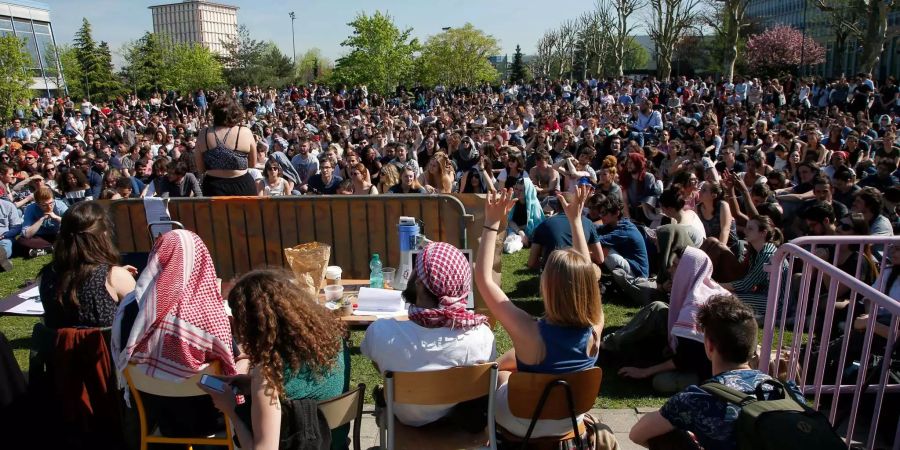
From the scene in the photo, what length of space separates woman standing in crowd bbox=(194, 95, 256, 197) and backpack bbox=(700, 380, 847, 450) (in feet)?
15.7

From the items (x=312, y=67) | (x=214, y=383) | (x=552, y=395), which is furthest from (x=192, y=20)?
(x=552, y=395)

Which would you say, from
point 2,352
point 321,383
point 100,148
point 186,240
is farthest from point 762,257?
point 100,148

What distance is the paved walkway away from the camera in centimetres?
395

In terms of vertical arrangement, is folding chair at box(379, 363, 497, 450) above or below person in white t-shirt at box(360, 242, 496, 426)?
below

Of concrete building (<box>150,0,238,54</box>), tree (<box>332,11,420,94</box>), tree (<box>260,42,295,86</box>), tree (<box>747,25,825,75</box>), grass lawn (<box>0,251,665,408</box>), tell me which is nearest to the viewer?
grass lawn (<box>0,251,665,408</box>)

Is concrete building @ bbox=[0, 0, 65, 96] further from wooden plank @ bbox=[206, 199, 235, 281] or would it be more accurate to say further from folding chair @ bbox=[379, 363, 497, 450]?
folding chair @ bbox=[379, 363, 497, 450]

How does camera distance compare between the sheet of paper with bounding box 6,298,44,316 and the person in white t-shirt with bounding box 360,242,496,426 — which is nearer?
the person in white t-shirt with bounding box 360,242,496,426

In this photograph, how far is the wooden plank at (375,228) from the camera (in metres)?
5.87

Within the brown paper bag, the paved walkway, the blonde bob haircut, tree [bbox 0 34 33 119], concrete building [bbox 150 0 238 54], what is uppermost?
concrete building [bbox 150 0 238 54]

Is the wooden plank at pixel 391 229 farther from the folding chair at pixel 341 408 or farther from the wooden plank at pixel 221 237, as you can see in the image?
the folding chair at pixel 341 408

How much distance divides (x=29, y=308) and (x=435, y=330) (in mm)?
3256

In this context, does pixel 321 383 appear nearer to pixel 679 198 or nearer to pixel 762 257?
pixel 762 257

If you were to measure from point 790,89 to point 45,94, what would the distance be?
2034 inches

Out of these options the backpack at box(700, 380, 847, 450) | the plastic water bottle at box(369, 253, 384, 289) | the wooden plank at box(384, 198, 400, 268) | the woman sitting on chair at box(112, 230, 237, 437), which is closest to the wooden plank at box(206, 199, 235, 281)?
the wooden plank at box(384, 198, 400, 268)
